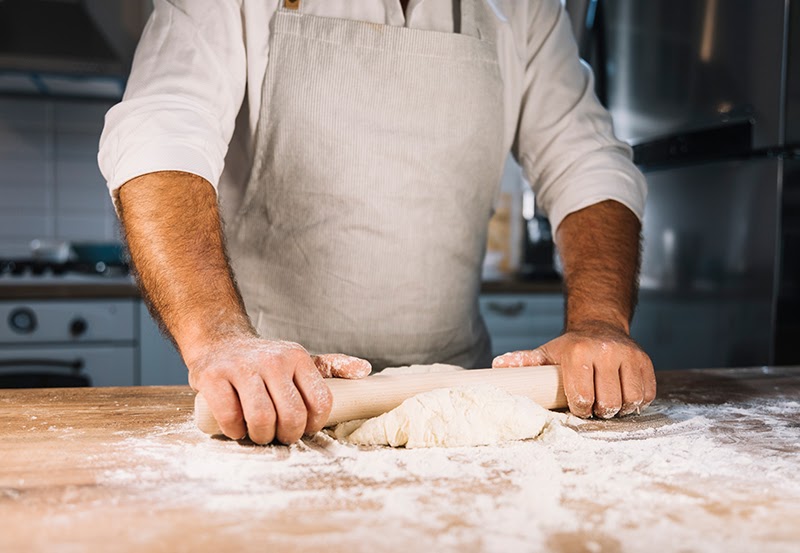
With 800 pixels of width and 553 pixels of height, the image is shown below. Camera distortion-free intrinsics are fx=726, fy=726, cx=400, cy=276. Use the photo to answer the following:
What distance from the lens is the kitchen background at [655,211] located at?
4.83 feet

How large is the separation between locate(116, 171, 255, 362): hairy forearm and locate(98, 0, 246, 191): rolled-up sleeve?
25 mm

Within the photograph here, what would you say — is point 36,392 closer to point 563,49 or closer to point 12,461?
point 12,461

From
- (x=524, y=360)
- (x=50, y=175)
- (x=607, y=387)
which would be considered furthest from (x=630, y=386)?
(x=50, y=175)

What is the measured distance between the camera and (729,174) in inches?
61.1

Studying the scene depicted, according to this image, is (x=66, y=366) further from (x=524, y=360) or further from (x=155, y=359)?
(x=524, y=360)

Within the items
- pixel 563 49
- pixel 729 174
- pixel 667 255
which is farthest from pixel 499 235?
pixel 563 49

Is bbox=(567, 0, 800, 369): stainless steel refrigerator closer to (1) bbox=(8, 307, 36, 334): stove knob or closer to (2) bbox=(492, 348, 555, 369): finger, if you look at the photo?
(2) bbox=(492, 348, 555, 369): finger

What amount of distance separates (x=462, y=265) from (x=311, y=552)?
0.84m

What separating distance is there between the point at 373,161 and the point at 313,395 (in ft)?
1.77

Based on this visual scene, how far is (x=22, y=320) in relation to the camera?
2053 millimetres

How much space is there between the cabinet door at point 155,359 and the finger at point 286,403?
4.93 ft

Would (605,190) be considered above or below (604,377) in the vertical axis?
above

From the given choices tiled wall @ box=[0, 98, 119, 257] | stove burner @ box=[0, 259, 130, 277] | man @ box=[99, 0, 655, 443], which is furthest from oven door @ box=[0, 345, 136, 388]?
tiled wall @ box=[0, 98, 119, 257]

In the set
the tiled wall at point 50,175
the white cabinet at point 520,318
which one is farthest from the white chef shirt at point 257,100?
the tiled wall at point 50,175
